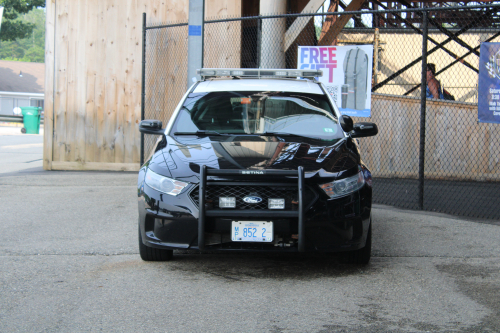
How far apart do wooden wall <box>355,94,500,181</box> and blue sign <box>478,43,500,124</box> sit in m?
3.88

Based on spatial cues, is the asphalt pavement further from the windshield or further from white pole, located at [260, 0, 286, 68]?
white pole, located at [260, 0, 286, 68]

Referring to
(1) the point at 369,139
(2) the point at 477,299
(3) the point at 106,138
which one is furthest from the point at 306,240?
(3) the point at 106,138

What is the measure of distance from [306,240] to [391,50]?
17.5 meters

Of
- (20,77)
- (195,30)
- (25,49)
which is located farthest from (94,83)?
(25,49)

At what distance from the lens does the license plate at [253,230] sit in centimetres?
439

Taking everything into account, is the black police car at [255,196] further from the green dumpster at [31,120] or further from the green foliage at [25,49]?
the green foliage at [25,49]

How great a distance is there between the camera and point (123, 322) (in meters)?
3.63

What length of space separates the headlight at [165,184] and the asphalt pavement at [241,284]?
72 centimetres

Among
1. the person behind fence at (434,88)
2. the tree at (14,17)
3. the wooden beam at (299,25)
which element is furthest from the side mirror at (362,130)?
the tree at (14,17)

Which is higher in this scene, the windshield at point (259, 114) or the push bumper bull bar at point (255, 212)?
the windshield at point (259, 114)

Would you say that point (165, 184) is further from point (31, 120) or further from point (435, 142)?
point (31, 120)

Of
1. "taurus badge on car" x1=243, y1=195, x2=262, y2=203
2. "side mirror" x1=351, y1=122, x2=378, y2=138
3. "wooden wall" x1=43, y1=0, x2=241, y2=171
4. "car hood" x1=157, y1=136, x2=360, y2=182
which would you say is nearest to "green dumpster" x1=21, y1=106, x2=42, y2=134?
"wooden wall" x1=43, y1=0, x2=241, y2=171

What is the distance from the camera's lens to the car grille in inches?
174

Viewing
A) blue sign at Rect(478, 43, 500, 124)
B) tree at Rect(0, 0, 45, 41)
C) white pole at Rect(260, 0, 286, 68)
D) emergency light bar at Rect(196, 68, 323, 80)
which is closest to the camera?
emergency light bar at Rect(196, 68, 323, 80)
